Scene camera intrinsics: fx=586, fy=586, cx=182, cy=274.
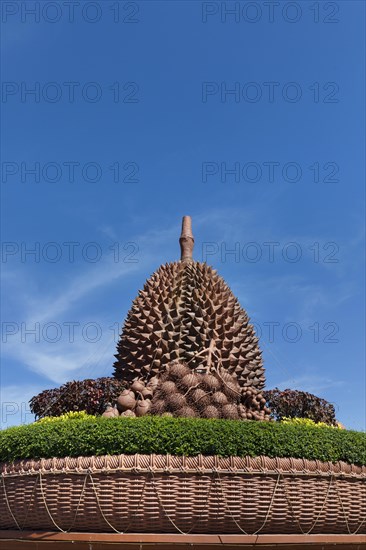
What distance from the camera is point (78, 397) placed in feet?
35.6

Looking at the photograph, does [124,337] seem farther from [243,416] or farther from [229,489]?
[229,489]

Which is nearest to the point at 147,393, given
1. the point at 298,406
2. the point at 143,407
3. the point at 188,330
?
the point at 143,407

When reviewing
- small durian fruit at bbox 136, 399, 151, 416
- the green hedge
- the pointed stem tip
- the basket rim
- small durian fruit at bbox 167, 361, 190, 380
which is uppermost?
the pointed stem tip

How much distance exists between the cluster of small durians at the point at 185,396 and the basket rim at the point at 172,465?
1889 mm

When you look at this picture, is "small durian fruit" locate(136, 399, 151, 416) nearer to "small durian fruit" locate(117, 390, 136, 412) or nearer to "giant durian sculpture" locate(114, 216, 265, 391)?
"small durian fruit" locate(117, 390, 136, 412)

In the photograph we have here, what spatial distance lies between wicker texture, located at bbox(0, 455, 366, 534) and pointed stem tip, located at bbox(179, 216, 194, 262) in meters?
6.03

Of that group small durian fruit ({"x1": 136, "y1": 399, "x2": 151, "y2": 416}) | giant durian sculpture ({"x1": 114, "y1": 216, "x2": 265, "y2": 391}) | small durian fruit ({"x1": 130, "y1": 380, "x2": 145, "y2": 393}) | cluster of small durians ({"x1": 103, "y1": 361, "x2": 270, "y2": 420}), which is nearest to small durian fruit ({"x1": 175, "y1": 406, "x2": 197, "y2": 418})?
cluster of small durians ({"x1": 103, "y1": 361, "x2": 270, "y2": 420})

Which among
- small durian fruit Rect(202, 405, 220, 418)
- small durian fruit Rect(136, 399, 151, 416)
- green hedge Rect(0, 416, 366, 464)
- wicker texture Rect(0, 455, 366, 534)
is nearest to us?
wicker texture Rect(0, 455, 366, 534)

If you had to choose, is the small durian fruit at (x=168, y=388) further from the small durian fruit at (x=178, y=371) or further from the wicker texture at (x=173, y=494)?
the wicker texture at (x=173, y=494)

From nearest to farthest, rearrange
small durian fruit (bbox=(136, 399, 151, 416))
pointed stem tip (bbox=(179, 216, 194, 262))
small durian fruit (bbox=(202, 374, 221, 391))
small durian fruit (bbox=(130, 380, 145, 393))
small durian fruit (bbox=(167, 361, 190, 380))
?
small durian fruit (bbox=(136, 399, 151, 416))
small durian fruit (bbox=(202, 374, 221, 391))
small durian fruit (bbox=(167, 361, 190, 380))
small durian fruit (bbox=(130, 380, 145, 393))
pointed stem tip (bbox=(179, 216, 194, 262))

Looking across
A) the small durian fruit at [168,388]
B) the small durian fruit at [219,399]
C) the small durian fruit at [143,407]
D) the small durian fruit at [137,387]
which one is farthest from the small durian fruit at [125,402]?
the small durian fruit at [219,399]

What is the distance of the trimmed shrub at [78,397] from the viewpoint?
1052 cm

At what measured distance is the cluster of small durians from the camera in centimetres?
885

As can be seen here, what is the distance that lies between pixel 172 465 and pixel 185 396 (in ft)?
7.71
